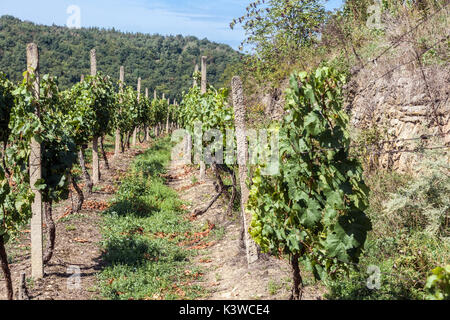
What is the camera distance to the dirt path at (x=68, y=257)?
4.99 meters

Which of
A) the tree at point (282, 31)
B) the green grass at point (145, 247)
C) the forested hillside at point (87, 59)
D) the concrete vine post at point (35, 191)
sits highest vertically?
the forested hillside at point (87, 59)

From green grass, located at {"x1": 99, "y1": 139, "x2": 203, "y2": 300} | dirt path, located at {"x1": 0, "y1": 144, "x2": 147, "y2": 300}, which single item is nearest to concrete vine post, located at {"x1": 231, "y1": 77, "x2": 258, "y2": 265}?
green grass, located at {"x1": 99, "y1": 139, "x2": 203, "y2": 300}

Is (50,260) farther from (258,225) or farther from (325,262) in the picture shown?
(325,262)

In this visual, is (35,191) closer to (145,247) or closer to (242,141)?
(145,247)

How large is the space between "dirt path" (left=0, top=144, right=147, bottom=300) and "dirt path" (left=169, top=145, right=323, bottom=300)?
170 centimetres

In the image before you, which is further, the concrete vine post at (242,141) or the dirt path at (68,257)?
the concrete vine post at (242,141)

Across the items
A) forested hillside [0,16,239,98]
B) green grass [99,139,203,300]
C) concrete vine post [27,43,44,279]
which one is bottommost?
green grass [99,139,203,300]

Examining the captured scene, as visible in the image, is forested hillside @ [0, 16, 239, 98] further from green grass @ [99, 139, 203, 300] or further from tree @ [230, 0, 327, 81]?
green grass @ [99, 139, 203, 300]

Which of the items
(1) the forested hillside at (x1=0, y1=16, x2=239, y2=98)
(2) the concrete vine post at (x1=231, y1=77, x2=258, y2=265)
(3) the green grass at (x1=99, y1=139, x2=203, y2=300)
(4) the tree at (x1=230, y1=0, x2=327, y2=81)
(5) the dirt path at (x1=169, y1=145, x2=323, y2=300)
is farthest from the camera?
(1) the forested hillside at (x1=0, y1=16, x2=239, y2=98)

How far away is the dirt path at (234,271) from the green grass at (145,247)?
11.7 inches

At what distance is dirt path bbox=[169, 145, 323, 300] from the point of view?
477 centimetres

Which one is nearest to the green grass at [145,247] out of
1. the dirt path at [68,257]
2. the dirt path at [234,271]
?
the dirt path at [68,257]

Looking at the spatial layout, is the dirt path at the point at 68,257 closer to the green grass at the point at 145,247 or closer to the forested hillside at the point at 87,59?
the green grass at the point at 145,247

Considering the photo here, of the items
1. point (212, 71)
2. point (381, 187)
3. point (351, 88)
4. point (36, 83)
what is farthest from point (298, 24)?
point (212, 71)
